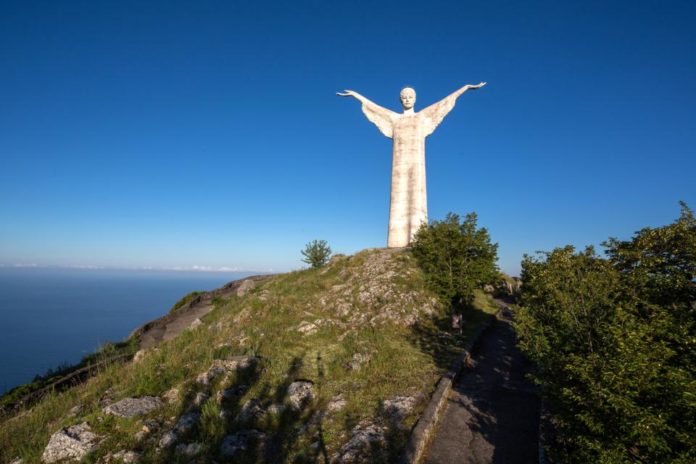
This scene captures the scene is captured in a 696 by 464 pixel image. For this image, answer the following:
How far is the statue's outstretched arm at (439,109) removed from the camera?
30.0 metres

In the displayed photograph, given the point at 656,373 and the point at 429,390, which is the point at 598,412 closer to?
the point at 656,373

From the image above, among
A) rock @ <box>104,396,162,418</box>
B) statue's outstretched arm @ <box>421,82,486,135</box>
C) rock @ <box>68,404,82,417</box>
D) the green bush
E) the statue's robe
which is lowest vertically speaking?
rock @ <box>68,404,82,417</box>

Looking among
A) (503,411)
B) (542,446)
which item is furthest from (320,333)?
(542,446)

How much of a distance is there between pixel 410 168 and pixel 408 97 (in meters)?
7.06

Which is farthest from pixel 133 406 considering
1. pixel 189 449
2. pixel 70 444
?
pixel 189 449

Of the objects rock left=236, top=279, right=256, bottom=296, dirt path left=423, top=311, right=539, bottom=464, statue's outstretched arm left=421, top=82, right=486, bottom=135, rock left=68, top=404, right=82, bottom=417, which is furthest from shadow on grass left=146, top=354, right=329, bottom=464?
statue's outstretched arm left=421, top=82, right=486, bottom=135

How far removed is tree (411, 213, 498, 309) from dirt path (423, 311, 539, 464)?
4241 mm

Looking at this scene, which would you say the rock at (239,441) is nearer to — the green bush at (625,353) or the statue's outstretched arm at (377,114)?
the green bush at (625,353)

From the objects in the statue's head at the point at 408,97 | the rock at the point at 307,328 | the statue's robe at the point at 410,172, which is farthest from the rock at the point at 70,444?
the statue's head at the point at 408,97

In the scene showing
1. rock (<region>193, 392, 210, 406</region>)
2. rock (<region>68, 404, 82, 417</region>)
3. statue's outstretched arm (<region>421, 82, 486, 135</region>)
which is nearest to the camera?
rock (<region>193, 392, 210, 406</region>)

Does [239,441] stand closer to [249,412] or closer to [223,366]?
[249,412]

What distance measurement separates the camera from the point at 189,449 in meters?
9.67

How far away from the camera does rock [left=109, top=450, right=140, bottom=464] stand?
938 cm

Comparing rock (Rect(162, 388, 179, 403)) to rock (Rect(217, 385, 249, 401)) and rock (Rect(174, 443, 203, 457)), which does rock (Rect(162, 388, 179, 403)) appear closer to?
rock (Rect(217, 385, 249, 401))
